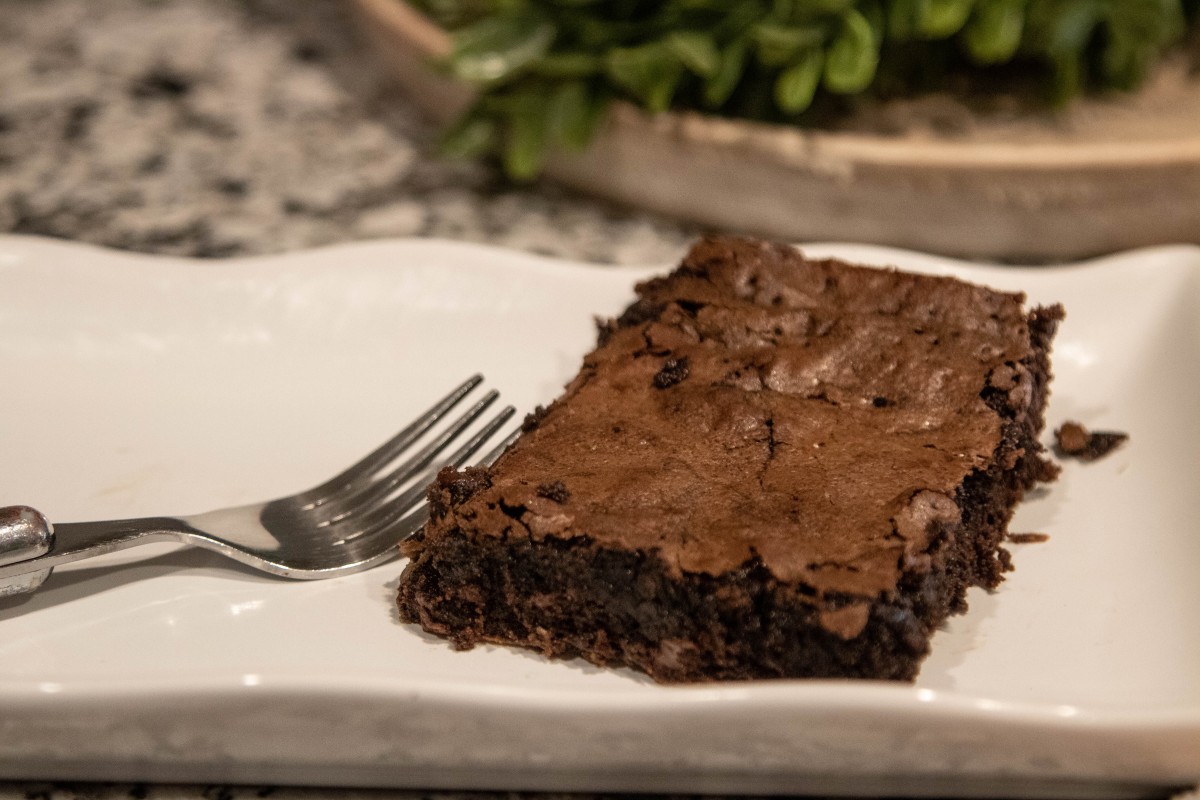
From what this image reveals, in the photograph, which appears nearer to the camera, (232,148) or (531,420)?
(531,420)

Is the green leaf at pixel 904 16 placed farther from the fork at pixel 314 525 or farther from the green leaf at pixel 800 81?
the fork at pixel 314 525

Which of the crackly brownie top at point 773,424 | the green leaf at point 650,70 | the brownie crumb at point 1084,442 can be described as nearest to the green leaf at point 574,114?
the green leaf at point 650,70

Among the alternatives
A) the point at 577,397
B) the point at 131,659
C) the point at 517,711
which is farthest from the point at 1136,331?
the point at 131,659

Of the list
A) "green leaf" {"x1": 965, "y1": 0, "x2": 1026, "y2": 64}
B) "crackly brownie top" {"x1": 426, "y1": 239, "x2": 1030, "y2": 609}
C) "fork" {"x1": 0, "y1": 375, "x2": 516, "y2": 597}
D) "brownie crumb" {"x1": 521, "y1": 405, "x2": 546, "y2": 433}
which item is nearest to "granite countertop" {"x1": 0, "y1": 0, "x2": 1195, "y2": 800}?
"green leaf" {"x1": 965, "y1": 0, "x2": 1026, "y2": 64}

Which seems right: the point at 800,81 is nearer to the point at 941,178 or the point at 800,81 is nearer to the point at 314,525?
the point at 941,178

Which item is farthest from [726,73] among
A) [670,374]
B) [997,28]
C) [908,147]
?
[670,374]

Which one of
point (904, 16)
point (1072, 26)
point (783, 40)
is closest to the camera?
point (783, 40)

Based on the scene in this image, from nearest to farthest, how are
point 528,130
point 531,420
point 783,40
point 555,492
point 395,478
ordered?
point 555,492 < point 531,420 < point 395,478 < point 783,40 < point 528,130
